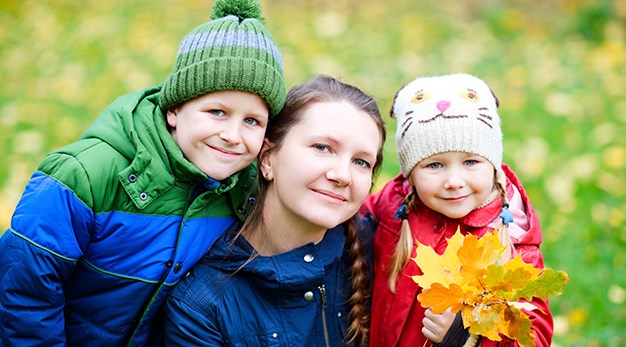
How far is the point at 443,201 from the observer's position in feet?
8.09

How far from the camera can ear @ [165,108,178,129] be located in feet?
8.21

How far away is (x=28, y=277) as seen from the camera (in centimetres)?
224

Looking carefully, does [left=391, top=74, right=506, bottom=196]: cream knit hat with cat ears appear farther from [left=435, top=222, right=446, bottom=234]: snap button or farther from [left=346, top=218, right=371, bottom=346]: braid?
[left=346, top=218, right=371, bottom=346]: braid

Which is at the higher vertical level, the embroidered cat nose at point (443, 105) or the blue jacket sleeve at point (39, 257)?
the embroidered cat nose at point (443, 105)

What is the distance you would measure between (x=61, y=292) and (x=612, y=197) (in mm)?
3277

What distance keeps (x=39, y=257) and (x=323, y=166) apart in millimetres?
886

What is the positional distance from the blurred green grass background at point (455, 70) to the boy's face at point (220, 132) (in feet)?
3.42

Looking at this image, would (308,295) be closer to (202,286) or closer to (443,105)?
(202,286)

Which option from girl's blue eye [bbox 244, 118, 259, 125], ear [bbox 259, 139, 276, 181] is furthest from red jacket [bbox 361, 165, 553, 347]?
girl's blue eye [bbox 244, 118, 259, 125]

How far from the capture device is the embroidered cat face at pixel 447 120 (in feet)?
7.95

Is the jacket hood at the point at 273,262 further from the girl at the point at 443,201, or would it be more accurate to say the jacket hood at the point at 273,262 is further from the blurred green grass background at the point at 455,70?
the blurred green grass background at the point at 455,70

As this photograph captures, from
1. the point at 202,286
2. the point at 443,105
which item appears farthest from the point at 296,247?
the point at 443,105

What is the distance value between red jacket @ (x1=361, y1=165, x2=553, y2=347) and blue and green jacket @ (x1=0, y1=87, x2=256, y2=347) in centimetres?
53

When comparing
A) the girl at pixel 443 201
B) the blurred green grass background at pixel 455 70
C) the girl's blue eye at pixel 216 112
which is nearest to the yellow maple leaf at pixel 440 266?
the girl at pixel 443 201
